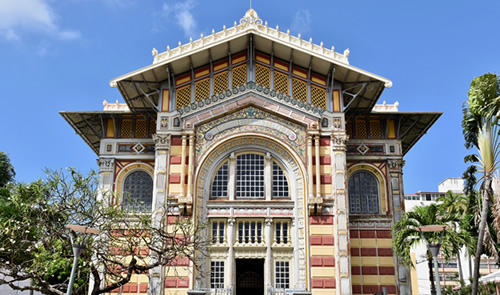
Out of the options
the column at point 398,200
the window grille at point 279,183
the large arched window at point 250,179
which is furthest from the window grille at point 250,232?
the column at point 398,200

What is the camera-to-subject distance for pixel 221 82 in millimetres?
30281

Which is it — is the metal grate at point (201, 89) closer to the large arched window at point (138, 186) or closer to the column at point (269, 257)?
the large arched window at point (138, 186)

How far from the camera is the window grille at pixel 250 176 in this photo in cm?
2902

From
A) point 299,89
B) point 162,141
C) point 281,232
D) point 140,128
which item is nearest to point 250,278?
point 281,232

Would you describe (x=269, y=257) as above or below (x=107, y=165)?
below

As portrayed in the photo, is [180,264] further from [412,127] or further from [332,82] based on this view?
[412,127]

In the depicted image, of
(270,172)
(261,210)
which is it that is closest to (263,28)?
(270,172)

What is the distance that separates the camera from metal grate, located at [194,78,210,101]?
98.3 feet

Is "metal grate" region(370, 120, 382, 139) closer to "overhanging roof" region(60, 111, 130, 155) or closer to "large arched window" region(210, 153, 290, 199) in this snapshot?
"large arched window" region(210, 153, 290, 199)

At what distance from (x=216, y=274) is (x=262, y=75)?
1161 centimetres

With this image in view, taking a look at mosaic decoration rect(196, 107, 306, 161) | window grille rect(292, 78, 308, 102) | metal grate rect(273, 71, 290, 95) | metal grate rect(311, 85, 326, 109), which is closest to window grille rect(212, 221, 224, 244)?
mosaic decoration rect(196, 107, 306, 161)

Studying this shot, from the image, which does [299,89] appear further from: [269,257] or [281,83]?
[269,257]

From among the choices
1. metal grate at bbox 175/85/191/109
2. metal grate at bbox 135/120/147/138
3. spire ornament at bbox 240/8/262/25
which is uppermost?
spire ornament at bbox 240/8/262/25

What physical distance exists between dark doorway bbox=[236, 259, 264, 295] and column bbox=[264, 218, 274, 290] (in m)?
2.78
